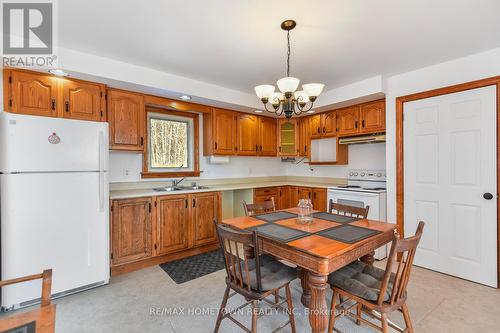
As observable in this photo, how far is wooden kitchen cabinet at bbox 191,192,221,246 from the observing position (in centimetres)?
354

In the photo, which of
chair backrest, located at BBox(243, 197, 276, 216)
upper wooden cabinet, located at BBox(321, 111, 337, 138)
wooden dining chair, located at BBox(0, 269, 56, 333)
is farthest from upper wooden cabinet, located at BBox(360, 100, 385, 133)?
wooden dining chair, located at BBox(0, 269, 56, 333)

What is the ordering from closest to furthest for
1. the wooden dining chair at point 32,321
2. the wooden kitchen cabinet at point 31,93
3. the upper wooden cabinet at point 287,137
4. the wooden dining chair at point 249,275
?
the wooden dining chair at point 32,321 < the wooden dining chair at point 249,275 < the wooden kitchen cabinet at point 31,93 < the upper wooden cabinet at point 287,137

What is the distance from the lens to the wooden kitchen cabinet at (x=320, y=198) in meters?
4.10

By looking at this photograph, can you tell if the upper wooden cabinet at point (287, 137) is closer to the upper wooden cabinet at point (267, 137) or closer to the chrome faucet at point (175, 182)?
the upper wooden cabinet at point (267, 137)

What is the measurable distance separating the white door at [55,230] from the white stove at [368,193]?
308 centimetres

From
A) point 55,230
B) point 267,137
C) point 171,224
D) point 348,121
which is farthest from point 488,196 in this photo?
point 55,230

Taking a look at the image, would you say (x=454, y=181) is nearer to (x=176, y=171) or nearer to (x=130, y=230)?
(x=176, y=171)

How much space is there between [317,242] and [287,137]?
11.3ft

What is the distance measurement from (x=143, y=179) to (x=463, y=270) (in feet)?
13.6

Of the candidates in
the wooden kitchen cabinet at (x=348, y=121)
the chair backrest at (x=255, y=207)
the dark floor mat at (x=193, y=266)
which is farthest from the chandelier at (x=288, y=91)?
the dark floor mat at (x=193, y=266)

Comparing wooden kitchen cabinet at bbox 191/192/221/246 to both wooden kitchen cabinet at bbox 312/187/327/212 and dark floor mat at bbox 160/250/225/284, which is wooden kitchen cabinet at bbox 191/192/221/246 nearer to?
dark floor mat at bbox 160/250/225/284

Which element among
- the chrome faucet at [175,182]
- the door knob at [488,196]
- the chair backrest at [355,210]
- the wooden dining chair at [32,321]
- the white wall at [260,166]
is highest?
the white wall at [260,166]

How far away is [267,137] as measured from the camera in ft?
15.5

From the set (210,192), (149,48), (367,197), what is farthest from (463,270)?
(149,48)
